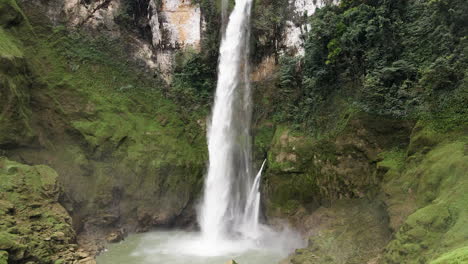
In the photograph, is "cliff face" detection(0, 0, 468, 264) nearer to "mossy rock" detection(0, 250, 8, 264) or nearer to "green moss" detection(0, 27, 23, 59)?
"green moss" detection(0, 27, 23, 59)

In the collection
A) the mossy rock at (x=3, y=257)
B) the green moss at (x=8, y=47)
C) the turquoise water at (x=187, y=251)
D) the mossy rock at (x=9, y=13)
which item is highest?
the mossy rock at (x=9, y=13)

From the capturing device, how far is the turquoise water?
44.2ft

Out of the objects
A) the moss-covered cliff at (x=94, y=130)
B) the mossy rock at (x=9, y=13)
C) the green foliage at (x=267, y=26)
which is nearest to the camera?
the moss-covered cliff at (x=94, y=130)

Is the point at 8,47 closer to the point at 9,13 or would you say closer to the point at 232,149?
the point at 9,13

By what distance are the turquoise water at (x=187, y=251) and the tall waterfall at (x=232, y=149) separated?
4.02 feet

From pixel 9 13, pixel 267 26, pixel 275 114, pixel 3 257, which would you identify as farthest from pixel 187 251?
pixel 9 13

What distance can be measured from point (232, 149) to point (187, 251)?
6.21 meters

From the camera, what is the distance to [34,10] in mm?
18719

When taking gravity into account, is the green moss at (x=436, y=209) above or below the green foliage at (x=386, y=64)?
below

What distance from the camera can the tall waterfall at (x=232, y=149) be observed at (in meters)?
16.9

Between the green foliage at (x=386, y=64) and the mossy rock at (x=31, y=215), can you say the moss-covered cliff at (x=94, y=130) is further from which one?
the green foliage at (x=386, y=64)

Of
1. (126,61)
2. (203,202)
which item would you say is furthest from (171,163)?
(126,61)

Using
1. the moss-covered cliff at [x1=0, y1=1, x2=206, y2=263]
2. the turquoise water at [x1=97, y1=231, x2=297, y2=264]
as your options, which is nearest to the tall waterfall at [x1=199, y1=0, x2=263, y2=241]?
the moss-covered cliff at [x1=0, y1=1, x2=206, y2=263]

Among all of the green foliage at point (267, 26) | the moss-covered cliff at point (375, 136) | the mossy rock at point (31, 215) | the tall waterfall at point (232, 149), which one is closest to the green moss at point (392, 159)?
the moss-covered cliff at point (375, 136)
